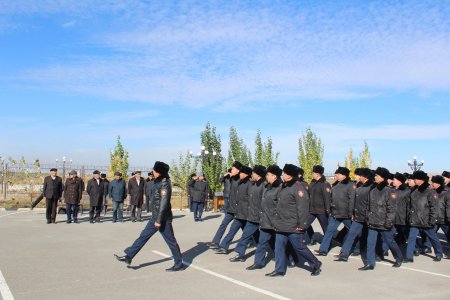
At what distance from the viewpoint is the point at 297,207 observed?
8250mm

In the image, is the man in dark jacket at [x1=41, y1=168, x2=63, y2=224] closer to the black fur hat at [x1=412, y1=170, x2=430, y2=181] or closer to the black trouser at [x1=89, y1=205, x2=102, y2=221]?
the black trouser at [x1=89, y1=205, x2=102, y2=221]

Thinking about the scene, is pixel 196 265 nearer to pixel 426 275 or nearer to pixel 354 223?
pixel 354 223

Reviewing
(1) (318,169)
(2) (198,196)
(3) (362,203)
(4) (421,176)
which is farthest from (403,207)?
(2) (198,196)

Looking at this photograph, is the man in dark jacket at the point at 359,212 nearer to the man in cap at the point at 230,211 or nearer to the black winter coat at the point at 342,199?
the black winter coat at the point at 342,199

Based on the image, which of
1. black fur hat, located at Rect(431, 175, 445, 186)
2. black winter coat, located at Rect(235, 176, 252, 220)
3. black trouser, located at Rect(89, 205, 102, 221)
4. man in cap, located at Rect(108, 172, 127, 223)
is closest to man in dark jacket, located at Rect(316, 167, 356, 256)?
black winter coat, located at Rect(235, 176, 252, 220)

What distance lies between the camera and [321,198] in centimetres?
1148

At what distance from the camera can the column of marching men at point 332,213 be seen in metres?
8.32

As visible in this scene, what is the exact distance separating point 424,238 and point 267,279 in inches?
205

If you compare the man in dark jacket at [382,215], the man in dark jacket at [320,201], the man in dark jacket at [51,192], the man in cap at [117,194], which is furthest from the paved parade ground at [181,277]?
the man in cap at [117,194]

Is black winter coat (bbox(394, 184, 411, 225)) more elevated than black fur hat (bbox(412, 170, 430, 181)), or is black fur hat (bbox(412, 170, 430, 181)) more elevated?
black fur hat (bbox(412, 170, 430, 181))

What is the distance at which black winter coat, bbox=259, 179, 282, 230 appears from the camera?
28.2 ft

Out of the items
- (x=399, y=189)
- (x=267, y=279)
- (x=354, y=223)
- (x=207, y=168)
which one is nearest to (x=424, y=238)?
(x=399, y=189)

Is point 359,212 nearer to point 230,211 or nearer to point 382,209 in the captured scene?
point 382,209

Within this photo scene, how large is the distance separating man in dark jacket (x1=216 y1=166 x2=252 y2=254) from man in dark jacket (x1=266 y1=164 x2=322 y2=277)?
6.75 feet
